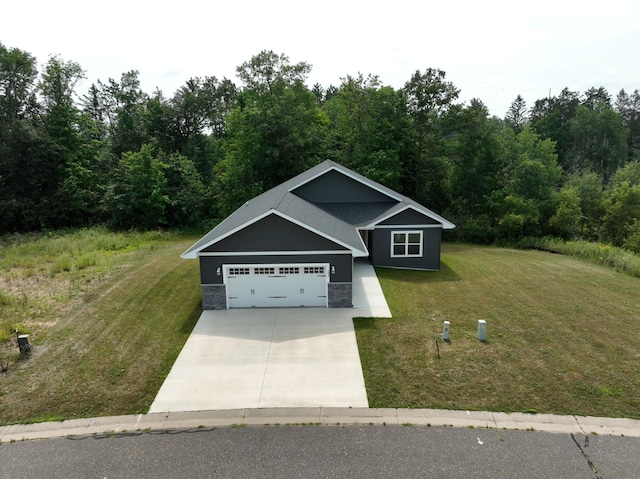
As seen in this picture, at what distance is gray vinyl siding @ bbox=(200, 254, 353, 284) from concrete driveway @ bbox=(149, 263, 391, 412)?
1.36 meters

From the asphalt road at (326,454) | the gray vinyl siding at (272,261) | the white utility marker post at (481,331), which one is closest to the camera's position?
the asphalt road at (326,454)

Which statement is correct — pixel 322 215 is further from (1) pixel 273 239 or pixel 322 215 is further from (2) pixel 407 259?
(2) pixel 407 259

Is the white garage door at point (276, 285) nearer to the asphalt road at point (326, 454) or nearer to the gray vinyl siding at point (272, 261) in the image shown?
the gray vinyl siding at point (272, 261)

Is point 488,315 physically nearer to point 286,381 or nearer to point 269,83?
point 286,381

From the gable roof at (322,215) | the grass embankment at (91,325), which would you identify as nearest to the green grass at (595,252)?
the gable roof at (322,215)

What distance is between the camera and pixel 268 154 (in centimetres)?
3481

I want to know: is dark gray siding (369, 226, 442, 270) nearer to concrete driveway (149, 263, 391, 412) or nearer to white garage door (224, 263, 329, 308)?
concrete driveway (149, 263, 391, 412)

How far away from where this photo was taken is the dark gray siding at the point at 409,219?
21.2m

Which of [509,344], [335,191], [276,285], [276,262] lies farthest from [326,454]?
[335,191]

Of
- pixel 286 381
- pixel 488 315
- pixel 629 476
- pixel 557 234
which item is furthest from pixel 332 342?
pixel 557 234

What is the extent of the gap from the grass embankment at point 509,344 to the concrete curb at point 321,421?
298mm

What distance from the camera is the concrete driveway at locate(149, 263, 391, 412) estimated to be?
10.0 meters

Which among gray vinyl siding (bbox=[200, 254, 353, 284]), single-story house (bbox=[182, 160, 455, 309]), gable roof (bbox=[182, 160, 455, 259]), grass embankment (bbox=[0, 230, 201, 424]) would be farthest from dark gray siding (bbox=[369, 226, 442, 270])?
grass embankment (bbox=[0, 230, 201, 424])

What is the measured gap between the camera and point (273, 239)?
15.2 metres
